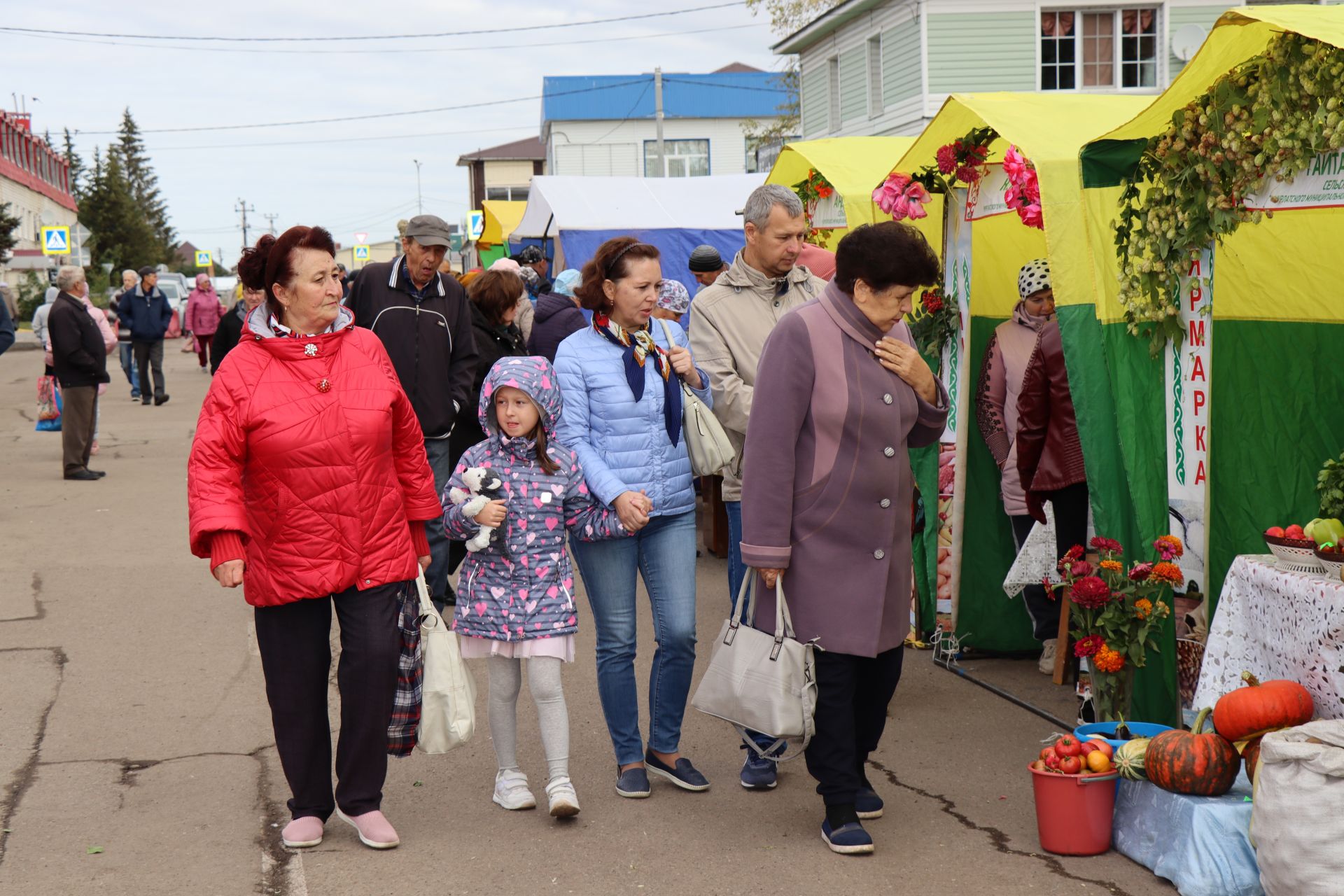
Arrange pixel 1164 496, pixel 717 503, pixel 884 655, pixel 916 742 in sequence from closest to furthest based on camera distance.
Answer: pixel 884 655 < pixel 1164 496 < pixel 916 742 < pixel 717 503

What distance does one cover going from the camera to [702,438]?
16.2ft

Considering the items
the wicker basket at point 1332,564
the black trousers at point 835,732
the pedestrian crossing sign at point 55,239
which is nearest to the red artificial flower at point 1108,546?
the wicker basket at point 1332,564

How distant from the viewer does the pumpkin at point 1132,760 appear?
A: 4262 mm

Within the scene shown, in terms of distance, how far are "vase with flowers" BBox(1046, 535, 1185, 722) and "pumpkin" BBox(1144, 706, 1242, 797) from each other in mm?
866

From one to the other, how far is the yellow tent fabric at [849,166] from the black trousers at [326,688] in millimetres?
4188

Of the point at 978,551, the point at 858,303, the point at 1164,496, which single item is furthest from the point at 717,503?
the point at 858,303

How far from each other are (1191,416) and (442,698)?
293cm

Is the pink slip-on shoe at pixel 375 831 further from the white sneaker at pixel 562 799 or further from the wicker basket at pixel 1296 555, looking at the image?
the wicker basket at pixel 1296 555

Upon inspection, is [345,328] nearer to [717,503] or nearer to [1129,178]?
[1129,178]

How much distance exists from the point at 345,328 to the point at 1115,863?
3.00 meters

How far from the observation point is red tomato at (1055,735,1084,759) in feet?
14.4

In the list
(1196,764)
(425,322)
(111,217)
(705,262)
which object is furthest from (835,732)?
(111,217)

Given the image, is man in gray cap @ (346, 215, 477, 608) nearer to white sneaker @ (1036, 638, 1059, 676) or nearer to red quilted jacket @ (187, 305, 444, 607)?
red quilted jacket @ (187, 305, 444, 607)

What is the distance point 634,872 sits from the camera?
4.29 meters
